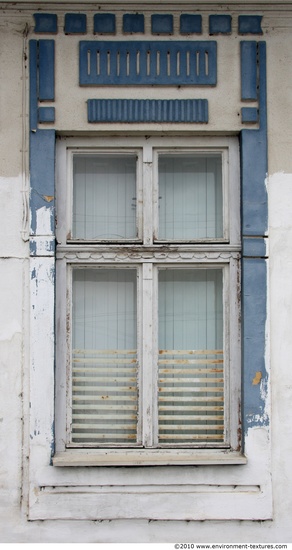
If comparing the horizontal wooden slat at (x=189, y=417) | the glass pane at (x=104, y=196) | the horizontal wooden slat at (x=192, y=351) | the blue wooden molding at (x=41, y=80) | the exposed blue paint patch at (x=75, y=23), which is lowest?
the horizontal wooden slat at (x=189, y=417)

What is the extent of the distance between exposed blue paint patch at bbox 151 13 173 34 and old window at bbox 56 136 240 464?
24.2 inches

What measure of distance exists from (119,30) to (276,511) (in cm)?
289

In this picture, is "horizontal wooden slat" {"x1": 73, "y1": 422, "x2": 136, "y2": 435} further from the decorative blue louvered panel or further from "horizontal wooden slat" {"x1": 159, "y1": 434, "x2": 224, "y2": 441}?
the decorative blue louvered panel

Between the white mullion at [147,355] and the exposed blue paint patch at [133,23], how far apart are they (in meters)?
1.36

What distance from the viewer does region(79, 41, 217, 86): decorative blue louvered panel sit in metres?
3.64

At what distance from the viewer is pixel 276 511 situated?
11.7 ft

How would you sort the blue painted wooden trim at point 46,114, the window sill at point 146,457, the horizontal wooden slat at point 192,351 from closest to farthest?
the window sill at point 146,457
the blue painted wooden trim at point 46,114
the horizontal wooden slat at point 192,351

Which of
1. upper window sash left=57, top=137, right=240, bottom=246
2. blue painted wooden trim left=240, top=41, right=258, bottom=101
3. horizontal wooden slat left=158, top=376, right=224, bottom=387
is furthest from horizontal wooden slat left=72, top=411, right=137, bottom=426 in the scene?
blue painted wooden trim left=240, top=41, right=258, bottom=101

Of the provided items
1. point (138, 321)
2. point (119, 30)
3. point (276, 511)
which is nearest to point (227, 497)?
point (276, 511)

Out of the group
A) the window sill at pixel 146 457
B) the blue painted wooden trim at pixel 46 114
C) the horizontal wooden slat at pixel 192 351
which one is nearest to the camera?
the window sill at pixel 146 457

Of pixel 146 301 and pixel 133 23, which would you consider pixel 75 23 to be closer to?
pixel 133 23

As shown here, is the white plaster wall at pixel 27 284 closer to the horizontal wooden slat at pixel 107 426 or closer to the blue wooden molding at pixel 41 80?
the blue wooden molding at pixel 41 80

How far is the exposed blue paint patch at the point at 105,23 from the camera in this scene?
144 inches

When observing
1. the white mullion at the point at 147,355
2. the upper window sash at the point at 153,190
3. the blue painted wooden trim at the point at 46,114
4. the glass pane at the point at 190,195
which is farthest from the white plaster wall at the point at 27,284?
the white mullion at the point at 147,355
